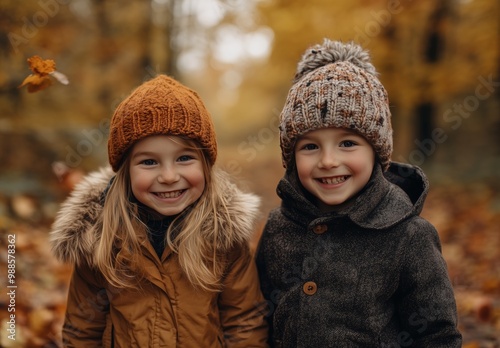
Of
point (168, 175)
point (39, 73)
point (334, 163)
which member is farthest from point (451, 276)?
point (39, 73)

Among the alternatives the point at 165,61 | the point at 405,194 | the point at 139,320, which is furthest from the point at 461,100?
the point at 139,320

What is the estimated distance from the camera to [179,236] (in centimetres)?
240

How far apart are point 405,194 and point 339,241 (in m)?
0.44

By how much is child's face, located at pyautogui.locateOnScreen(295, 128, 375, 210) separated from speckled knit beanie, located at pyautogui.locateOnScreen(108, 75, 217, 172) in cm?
51

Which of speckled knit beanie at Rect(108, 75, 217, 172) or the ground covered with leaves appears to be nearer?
speckled knit beanie at Rect(108, 75, 217, 172)

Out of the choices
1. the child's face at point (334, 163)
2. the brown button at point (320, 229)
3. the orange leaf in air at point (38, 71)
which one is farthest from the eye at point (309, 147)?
the orange leaf in air at point (38, 71)

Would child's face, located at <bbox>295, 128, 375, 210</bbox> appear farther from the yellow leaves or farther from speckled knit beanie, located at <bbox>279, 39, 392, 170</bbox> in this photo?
the yellow leaves

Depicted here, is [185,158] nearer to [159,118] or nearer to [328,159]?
[159,118]

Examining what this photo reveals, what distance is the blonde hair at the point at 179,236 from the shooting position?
92.8 inches

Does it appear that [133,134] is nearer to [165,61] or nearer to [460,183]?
[460,183]

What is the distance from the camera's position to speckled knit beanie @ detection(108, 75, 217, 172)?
2320 mm

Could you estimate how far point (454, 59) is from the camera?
379 inches

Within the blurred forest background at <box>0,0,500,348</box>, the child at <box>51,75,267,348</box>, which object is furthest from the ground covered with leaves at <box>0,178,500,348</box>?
the child at <box>51,75,267,348</box>

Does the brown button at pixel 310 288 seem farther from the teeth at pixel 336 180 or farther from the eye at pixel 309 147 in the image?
the eye at pixel 309 147
